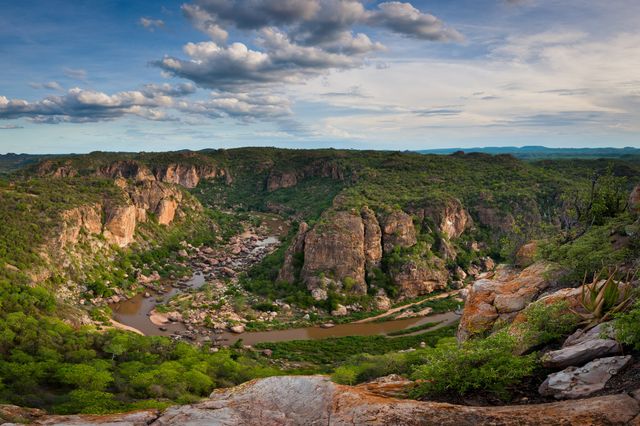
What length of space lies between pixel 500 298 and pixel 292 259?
52.2m

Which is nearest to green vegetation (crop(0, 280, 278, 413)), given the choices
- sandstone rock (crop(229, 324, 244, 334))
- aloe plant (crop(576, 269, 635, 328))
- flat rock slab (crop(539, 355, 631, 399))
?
sandstone rock (crop(229, 324, 244, 334))

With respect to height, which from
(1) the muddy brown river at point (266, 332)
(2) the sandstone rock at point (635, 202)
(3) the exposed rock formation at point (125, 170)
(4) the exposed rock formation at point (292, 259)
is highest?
(3) the exposed rock formation at point (125, 170)

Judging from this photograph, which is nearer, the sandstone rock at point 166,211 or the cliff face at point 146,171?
the sandstone rock at point 166,211

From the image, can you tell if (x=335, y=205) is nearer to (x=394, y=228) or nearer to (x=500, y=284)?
(x=394, y=228)

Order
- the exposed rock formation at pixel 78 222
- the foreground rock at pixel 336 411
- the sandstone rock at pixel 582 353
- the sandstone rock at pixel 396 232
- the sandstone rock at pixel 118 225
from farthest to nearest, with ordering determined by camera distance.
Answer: the sandstone rock at pixel 118 225 → the sandstone rock at pixel 396 232 → the exposed rock formation at pixel 78 222 → the sandstone rock at pixel 582 353 → the foreground rock at pixel 336 411

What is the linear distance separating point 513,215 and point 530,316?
89.9 metres

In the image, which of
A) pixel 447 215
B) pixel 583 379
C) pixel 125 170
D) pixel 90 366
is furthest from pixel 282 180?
pixel 583 379

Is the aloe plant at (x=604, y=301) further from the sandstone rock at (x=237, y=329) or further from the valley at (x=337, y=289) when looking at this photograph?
the sandstone rock at (x=237, y=329)

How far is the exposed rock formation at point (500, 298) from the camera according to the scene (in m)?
19.1

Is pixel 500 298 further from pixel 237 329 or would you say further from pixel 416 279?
pixel 416 279

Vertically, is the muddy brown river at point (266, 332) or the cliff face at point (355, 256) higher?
the cliff face at point (355, 256)

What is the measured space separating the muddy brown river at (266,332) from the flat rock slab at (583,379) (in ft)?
148

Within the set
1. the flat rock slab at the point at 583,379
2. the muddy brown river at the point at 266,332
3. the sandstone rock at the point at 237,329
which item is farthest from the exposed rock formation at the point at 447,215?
the flat rock slab at the point at 583,379

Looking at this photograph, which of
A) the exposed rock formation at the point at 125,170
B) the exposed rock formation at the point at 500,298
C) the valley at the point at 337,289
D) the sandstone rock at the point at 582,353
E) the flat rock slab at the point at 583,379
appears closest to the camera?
the flat rock slab at the point at 583,379
